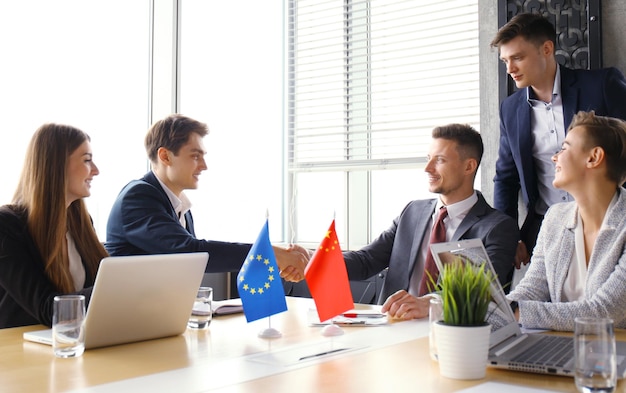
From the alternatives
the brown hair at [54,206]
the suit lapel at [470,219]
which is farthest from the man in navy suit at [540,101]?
the brown hair at [54,206]

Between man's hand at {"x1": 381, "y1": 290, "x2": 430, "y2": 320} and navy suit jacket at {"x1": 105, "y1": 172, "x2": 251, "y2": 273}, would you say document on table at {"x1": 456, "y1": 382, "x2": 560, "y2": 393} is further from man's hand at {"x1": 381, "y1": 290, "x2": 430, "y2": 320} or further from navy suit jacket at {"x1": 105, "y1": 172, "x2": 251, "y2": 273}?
navy suit jacket at {"x1": 105, "y1": 172, "x2": 251, "y2": 273}

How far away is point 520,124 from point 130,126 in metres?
2.31

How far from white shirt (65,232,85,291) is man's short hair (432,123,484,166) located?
65.1 inches

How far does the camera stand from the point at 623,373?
1.47 meters

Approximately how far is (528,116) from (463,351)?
211 cm

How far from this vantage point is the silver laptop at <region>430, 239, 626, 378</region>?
1516 millimetres

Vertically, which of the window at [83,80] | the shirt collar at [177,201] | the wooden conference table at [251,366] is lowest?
the wooden conference table at [251,366]

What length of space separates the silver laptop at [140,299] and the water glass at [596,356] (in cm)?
111

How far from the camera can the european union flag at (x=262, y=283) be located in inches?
81.8

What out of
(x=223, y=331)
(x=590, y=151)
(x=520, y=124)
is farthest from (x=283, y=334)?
(x=520, y=124)

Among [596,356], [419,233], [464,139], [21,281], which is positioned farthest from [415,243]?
[596,356]

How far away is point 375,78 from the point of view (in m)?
4.86

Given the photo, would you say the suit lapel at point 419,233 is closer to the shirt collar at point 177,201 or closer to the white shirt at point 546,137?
the white shirt at point 546,137

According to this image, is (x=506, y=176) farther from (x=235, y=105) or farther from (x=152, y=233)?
(x=235, y=105)
